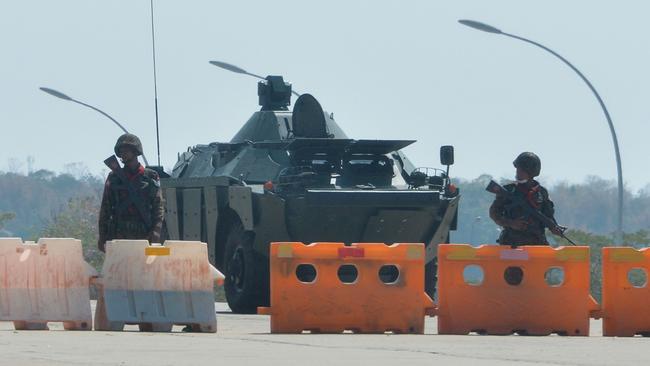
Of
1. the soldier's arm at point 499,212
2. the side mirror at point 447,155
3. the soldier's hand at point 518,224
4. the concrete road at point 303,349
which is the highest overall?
the side mirror at point 447,155

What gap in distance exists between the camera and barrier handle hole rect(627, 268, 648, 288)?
19.6 m

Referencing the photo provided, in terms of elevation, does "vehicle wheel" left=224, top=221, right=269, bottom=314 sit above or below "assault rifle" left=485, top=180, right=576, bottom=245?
below

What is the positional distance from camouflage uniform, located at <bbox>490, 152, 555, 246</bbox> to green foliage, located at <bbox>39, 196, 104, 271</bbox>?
57136 millimetres

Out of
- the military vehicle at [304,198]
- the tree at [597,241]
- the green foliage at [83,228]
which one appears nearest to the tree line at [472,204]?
the green foliage at [83,228]

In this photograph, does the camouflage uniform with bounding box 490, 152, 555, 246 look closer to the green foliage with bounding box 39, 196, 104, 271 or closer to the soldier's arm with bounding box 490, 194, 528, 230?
the soldier's arm with bounding box 490, 194, 528, 230

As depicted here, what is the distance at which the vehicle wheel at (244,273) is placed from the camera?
2531cm

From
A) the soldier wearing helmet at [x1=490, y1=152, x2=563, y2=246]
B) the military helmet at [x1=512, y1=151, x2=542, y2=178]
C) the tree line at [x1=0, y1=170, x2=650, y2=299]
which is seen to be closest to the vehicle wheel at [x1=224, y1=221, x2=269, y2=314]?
the soldier wearing helmet at [x1=490, y1=152, x2=563, y2=246]

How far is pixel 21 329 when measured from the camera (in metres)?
19.0

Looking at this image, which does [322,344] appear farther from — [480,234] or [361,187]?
[480,234]

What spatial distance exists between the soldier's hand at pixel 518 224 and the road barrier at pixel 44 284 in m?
3.78

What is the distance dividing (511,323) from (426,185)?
6.95 m

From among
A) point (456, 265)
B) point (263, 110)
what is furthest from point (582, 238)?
point (456, 265)

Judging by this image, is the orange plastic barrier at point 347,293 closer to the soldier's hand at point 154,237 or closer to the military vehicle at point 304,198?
the soldier's hand at point 154,237

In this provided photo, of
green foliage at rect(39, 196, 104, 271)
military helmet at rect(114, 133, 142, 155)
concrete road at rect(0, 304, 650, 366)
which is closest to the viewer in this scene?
concrete road at rect(0, 304, 650, 366)
